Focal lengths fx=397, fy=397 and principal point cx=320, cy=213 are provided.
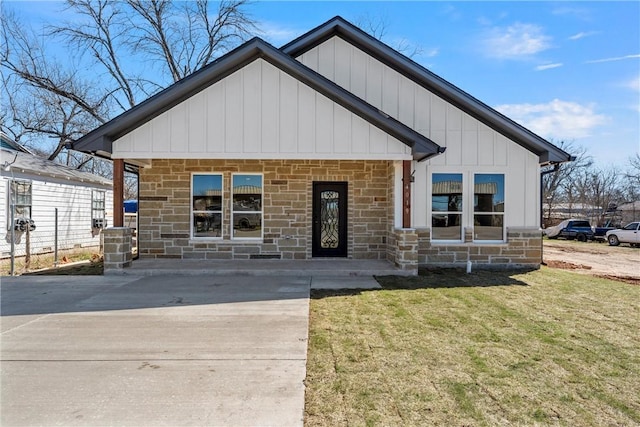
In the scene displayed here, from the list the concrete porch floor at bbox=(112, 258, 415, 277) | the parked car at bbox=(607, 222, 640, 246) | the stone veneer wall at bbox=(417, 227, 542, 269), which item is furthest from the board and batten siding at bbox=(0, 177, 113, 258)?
the parked car at bbox=(607, 222, 640, 246)

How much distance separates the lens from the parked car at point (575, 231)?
2614cm

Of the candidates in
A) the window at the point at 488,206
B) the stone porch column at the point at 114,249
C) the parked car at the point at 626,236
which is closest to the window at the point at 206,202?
the stone porch column at the point at 114,249

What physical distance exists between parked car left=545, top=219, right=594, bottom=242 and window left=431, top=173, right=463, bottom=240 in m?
20.5

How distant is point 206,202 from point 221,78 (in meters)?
3.69

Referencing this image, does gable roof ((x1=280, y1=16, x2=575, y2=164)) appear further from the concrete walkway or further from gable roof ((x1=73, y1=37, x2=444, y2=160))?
the concrete walkway

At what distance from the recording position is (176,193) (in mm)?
11148

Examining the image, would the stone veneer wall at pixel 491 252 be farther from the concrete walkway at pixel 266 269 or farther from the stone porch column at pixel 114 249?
the stone porch column at pixel 114 249

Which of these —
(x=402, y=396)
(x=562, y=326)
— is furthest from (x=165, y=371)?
(x=562, y=326)

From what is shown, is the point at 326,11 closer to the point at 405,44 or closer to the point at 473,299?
the point at 405,44

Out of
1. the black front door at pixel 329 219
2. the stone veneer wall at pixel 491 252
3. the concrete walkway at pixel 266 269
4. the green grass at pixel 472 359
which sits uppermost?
the black front door at pixel 329 219

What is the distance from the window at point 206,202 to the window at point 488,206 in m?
7.08

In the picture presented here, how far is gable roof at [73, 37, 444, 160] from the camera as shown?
28.4ft

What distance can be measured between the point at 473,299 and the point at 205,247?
721cm

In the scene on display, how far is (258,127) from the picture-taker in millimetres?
8930
